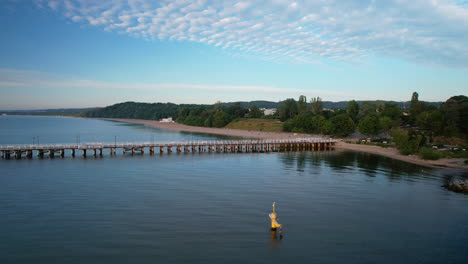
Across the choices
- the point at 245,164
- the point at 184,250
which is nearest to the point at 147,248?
the point at 184,250

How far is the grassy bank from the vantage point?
139 m

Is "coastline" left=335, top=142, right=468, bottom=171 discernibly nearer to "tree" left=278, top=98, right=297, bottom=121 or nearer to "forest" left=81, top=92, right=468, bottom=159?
"forest" left=81, top=92, right=468, bottom=159

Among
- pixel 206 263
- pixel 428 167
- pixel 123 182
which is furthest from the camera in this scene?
pixel 428 167

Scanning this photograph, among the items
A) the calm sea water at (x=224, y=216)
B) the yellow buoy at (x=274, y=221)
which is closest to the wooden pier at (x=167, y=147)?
the calm sea water at (x=224, y=216)

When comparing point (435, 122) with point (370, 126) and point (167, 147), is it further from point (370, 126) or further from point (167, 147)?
point (167, 147)

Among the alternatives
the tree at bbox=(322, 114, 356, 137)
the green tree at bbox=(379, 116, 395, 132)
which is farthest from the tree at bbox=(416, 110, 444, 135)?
the tree at bbox=(322, 114, 356, 137)

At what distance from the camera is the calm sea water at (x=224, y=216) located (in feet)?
74.2

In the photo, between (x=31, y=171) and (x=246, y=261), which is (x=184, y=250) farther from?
(x=31, y=171)

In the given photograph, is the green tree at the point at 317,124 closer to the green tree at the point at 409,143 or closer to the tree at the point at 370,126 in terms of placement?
the tree at the point at 370,126

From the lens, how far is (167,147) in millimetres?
77750

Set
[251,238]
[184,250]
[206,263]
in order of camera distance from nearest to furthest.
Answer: [206,263]
[184,250]
[251,238]

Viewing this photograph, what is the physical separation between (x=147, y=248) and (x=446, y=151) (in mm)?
63962

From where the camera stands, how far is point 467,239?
25.7m

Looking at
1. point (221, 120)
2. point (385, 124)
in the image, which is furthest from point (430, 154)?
point (221, 120)
